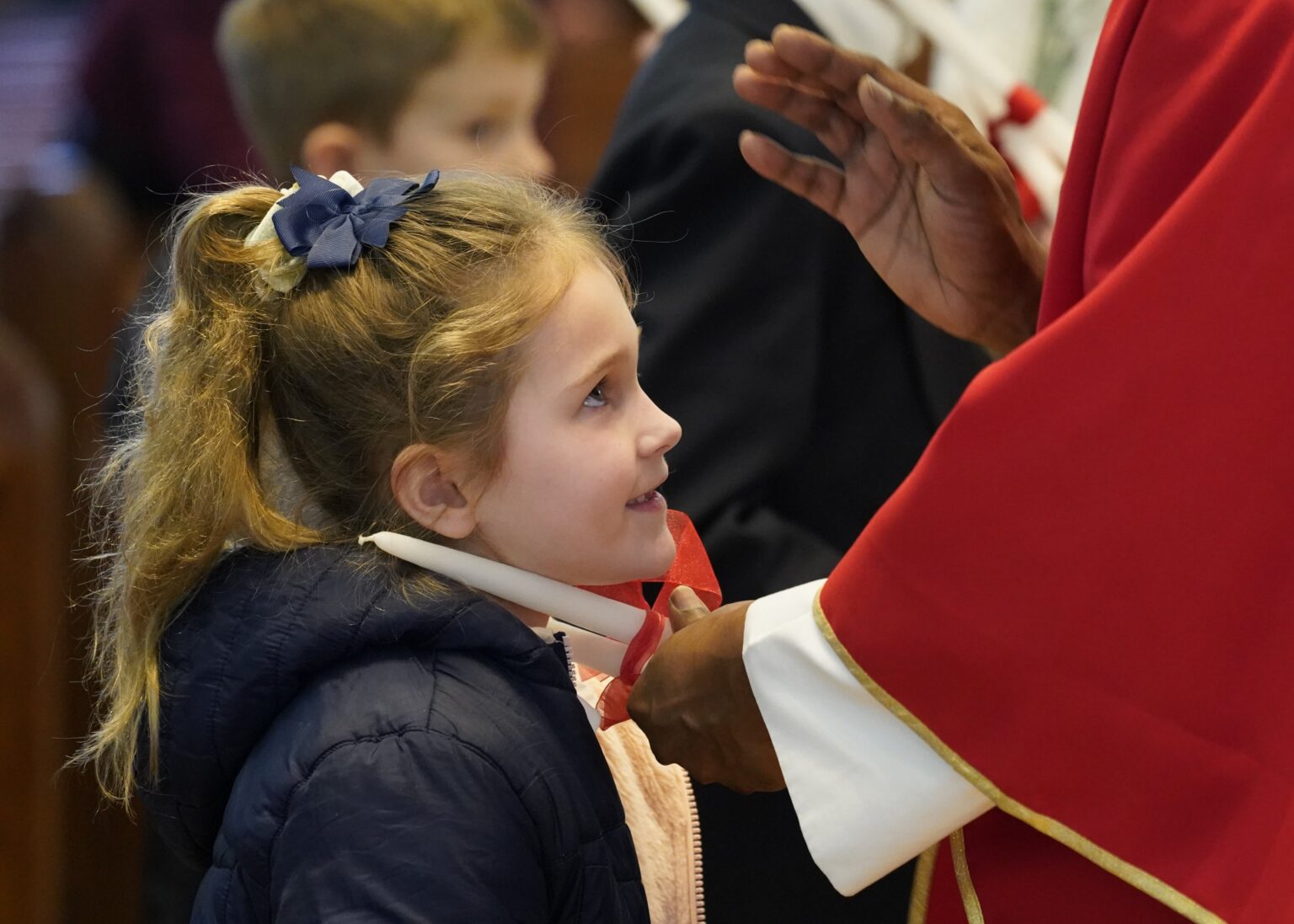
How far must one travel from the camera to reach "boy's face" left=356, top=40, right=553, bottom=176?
8.25 feet

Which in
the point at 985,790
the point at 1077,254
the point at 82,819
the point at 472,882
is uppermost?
the point at 1077,254

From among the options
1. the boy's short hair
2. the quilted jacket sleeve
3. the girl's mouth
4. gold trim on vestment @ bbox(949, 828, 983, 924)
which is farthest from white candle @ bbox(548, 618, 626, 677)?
the boy's short hair

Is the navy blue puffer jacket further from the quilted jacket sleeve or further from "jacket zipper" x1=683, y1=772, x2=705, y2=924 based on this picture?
"jacket zipper" x1=683, y1=772, x2=705, y2=924

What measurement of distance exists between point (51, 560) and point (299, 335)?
133 cm

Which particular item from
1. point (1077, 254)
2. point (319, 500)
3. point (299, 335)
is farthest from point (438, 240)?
point (1077, 254)

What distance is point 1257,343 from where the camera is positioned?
112 cm

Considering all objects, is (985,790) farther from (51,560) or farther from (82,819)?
(82,819)

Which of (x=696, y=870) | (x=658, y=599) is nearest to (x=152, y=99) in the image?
(x=658, y=599)

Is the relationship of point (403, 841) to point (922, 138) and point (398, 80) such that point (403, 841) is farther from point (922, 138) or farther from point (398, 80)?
point (398, 80)

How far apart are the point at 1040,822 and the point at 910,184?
822mm

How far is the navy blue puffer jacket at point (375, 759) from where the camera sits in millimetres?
1209

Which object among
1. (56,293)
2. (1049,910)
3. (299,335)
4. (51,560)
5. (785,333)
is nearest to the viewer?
(1049,910)

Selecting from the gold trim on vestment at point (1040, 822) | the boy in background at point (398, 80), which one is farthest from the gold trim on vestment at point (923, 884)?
the boy in background at point (398, 80)

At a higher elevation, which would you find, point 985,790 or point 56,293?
point 985,790
